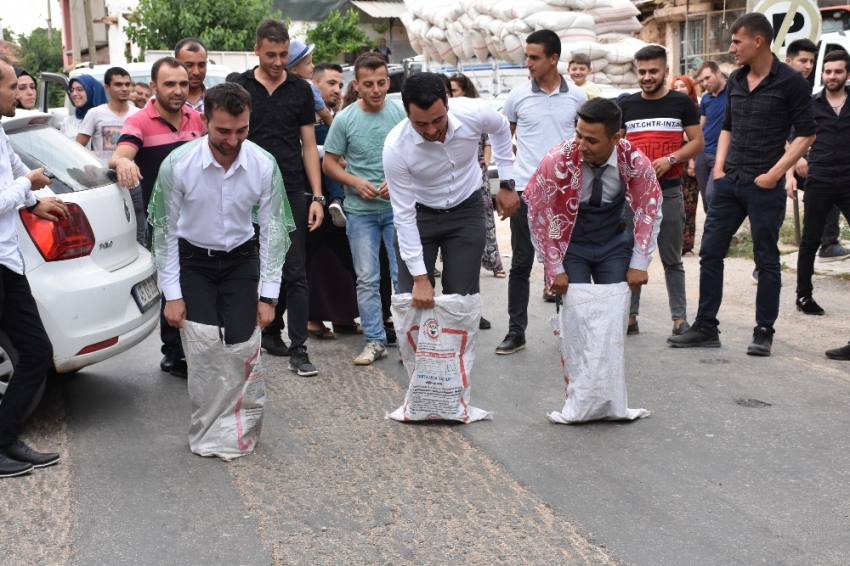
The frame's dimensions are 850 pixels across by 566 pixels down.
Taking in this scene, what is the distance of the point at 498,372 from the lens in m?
6.61

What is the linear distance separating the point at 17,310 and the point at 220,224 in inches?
39.0

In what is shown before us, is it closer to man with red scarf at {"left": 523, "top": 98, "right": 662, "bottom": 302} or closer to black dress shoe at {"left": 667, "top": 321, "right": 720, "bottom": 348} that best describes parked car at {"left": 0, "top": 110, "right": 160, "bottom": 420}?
man with red scarf at {"left": 523, "top": 98, "right": 662, "bottom": 302}

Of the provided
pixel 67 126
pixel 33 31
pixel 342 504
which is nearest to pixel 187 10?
pixel 67 126

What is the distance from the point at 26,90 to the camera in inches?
372

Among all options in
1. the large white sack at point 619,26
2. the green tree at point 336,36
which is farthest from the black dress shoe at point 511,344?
the green tree at point 336,36

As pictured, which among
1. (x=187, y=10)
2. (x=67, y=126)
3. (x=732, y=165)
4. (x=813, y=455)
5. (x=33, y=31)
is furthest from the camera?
(x=33, y=31)

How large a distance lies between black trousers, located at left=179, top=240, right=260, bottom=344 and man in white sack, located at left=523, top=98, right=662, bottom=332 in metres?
1.50

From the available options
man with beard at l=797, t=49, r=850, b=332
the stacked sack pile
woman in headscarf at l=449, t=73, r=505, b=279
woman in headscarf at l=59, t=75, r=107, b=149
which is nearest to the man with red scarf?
woman in headscarf at l=449, t=73, r=505, b=279

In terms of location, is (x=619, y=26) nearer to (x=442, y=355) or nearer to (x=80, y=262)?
(x=442, y=355)

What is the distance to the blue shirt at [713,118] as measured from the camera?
10.5 m

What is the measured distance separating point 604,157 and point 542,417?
4.55ft

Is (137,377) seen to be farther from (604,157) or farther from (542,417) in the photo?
(604,157)

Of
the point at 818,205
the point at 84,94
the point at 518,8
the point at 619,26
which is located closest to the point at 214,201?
the point at 818,205

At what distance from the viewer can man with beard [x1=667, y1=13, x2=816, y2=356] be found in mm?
6703
